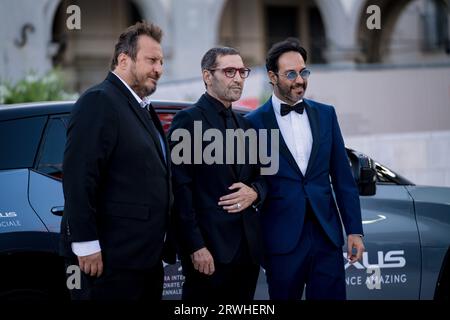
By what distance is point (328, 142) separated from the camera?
395 cm

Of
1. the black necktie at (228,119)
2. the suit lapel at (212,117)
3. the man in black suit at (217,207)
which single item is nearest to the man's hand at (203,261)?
the man in black suit at (217,207)

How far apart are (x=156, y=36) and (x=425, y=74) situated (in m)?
8.64

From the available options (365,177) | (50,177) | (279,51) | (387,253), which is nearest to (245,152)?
(279,51)

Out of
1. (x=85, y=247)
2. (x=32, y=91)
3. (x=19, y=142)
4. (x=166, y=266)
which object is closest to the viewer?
(x=85, y=247)

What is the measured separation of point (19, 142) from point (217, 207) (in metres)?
1.29

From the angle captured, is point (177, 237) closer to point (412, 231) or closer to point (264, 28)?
point (412, 231)

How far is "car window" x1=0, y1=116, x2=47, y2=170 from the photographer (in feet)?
13.6

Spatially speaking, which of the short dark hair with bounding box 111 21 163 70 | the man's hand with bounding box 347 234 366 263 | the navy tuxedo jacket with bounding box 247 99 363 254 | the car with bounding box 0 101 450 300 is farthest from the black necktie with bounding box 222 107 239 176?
the car with bounding box 0 101 450 300

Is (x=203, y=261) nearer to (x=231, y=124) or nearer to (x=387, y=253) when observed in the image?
(x=231, y=124)

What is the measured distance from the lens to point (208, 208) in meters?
3.63

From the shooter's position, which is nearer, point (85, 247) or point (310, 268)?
point (85, 247)

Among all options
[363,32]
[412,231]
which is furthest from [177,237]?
[363,32]

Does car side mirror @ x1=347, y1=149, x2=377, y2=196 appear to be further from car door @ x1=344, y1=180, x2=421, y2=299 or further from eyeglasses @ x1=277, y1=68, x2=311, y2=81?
eyeglasses @ x1=277, y1=68, x2=311, y2=81

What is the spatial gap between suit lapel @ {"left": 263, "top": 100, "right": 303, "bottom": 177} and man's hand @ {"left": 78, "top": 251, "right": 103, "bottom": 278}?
3.74 ft
